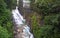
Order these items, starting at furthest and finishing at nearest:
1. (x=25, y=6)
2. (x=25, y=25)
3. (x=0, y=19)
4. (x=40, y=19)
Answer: (x=25, y=6)
(x=25, y=25)
(x=40, y=19)
(x=0, y=19)

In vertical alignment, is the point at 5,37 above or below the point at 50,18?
below

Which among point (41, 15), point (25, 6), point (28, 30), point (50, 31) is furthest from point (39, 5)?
point (25, 6)

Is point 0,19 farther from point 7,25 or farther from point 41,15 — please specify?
point 41,15

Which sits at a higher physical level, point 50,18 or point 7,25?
point 50,18

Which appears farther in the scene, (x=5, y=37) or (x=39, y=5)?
(x=39, y=5)

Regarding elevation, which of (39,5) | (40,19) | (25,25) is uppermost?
(39,5)

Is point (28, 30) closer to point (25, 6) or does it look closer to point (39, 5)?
point (39, 5)

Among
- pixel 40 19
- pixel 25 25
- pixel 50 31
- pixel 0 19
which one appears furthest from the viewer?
pixel 25 25

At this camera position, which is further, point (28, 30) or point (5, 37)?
point (28, 30)

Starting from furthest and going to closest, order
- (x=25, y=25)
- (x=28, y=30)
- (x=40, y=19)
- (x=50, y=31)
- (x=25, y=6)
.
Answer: (x=25, y=6) → (x=25, y=25) → (x=28, y=30) → (x=40, y=19) → (x=50, y=31)

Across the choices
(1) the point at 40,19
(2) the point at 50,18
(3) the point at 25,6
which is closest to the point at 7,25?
(1) the point at 40,19
